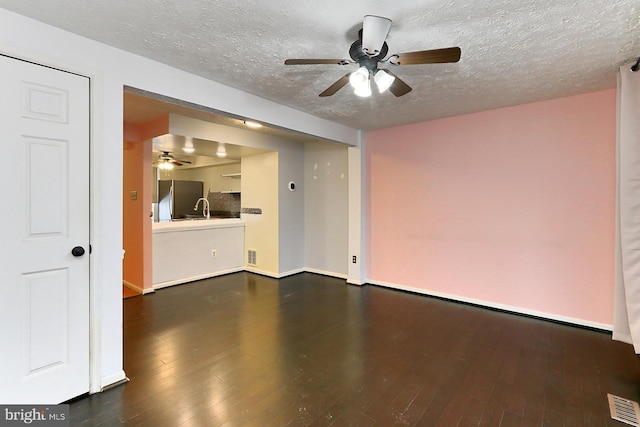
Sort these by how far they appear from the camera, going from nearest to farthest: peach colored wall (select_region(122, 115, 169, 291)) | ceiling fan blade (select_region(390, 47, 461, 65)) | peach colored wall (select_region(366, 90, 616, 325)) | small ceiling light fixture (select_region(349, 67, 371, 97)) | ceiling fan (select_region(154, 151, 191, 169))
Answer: ceiling fan blade (select_region(390, 47, 461, 65)), small ceiling light fixture (select_region(349, 67, 371, 97)), peach colored wall (select_region(366, 90, 616, 325)), peach colored wall (select_region(122, 115, 169, 291)), ceiling fan (select_region(154, 151, 191, 169))

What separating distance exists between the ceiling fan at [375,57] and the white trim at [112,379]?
2.41 meters

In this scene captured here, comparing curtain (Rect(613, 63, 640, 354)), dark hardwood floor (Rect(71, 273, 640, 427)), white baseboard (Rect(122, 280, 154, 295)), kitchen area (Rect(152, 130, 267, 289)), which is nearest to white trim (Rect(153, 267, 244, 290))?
kitchen area (Rect(152, 130, 267, 289))

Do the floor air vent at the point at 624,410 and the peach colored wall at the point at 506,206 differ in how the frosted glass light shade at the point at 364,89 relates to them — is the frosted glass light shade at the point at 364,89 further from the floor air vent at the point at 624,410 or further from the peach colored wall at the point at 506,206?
the floor air vent at the point at 624,410

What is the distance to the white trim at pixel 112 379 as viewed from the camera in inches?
81.6

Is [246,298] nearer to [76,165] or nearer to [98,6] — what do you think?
[76,165]

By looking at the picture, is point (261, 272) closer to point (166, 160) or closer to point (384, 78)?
point (166, 160)

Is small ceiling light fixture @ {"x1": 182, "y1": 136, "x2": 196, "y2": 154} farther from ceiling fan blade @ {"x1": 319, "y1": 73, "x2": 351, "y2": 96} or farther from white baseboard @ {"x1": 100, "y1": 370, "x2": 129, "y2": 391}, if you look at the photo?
white baseboard @ {"x1": 100, "y1": 370, "x2": 129, "y2": 391}

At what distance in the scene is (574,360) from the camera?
2492 millimetres

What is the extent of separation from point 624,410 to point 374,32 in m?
2.73

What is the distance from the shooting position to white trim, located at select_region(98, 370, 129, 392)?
6.80 feet

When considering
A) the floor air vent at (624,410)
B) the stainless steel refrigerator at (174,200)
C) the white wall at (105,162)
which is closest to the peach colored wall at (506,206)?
the floor air vent at (624,410)

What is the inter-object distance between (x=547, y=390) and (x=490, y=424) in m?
0.64

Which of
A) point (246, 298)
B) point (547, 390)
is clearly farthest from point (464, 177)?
point (246, 298)

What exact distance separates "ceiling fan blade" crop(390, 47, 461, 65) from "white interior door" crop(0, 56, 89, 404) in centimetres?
203
